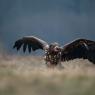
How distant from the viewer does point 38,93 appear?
7.02 meters

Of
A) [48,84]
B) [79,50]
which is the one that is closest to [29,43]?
[79,50]

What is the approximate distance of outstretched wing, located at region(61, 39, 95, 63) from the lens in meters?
15.4

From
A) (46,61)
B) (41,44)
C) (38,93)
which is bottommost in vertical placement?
(38,93)

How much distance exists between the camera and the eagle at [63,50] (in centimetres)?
1473

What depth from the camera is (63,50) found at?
50.7 ft

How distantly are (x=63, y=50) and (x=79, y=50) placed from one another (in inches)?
30.2

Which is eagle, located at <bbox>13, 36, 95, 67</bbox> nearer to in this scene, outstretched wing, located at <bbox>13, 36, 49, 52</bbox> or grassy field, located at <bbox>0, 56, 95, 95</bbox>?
outstretched wing, located at <bbox>13, 36, 49, 52</bbox>

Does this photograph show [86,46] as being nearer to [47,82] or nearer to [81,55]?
[81,55]

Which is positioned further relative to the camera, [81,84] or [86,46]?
[86,46]

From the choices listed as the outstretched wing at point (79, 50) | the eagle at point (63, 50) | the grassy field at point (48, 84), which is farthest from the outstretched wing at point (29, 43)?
the grassy field at point (48, 84)

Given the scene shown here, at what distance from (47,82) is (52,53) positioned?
7006 millimetres

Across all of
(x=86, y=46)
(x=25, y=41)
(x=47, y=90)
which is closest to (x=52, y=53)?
(x=86, y=46)

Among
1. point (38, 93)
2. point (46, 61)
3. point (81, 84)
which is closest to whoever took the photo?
point (38, 93)

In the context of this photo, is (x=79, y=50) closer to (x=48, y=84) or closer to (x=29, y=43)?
(x=29, y=43)
